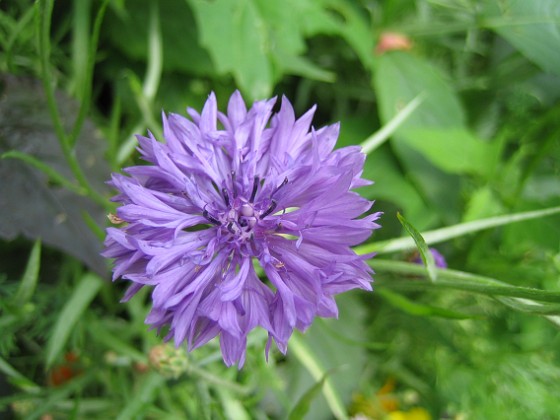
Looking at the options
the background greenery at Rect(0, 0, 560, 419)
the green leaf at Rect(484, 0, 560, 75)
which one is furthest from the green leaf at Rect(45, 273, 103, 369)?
the green leaf at Rect(484, 0, 560, 75)

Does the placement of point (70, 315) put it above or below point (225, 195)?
below

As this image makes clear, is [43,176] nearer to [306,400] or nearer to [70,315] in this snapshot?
[70,315]

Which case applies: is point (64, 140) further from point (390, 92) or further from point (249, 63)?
point (390, 92)

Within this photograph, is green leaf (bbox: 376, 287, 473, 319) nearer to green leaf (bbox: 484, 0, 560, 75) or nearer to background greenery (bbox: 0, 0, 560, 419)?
background greenery (bbox: 0, 0, 560, 419)

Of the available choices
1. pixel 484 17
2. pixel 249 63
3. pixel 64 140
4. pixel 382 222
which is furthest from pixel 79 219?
pixel 484 17

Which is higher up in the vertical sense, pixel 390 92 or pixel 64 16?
pixel 64 16

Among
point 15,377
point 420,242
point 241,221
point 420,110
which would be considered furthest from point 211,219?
point 420,110

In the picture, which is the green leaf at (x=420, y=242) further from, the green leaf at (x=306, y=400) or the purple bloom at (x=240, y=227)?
the green leaf at (x=306, y=400)
